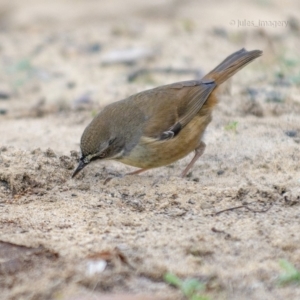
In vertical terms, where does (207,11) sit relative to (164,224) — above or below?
above

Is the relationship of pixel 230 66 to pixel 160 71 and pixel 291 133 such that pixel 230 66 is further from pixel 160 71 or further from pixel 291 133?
pixel 160 71

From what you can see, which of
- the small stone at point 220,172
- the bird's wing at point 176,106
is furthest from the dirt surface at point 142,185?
the bird's wing at point 176,106

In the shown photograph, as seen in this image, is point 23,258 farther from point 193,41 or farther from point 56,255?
point 193,41

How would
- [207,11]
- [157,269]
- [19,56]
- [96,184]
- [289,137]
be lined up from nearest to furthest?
[157,269] < [96,184] < [289,137] < [19,56] < [207,11]

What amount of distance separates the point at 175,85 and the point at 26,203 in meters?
2.19

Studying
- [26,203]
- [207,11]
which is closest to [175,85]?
[26,203]

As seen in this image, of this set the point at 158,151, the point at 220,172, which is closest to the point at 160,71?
the point at 158,151

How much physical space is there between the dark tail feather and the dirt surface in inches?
20.1

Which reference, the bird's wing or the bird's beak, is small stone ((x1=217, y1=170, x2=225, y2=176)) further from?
the bird's beak

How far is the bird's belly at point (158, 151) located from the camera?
6.03 meters

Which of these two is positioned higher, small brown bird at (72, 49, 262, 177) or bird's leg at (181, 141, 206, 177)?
small brown bird at (72, 49, 262, 177)

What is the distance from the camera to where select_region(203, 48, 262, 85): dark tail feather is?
7020 mm

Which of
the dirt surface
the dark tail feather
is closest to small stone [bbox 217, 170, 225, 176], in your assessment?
the dirt surface

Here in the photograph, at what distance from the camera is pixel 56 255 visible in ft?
14.0
